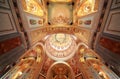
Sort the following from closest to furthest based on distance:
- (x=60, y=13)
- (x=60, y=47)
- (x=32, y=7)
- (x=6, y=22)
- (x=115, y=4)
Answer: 1. (x=115, y=4)
2. (x=6, y=22)
3. (x=32, y=7)
4. (x=60, y=13)
5. (x=60, y=47)

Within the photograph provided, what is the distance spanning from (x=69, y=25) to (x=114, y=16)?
205 inches

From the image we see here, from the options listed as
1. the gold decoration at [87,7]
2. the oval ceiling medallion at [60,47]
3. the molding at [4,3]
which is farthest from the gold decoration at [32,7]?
the oval ceiling medallion at [60,47]

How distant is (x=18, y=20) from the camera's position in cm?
576

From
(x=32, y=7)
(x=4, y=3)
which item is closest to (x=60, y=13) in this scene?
(x=32, y=7)

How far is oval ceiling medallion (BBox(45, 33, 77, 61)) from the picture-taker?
13.5 meters

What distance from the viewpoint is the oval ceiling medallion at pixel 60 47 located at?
44.1 ft

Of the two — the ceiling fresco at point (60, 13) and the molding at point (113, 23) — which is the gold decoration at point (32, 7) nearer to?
the ceiling fresco at point (60, 13)

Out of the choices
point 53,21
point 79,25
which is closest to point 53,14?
point 53,21

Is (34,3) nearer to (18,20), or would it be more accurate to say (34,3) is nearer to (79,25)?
(18,20)

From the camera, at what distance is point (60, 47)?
1503 centimetres

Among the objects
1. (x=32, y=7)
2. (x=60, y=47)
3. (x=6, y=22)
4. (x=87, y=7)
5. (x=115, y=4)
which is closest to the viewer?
(x=115, y=4)

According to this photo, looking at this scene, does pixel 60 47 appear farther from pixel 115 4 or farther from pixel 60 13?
pixel 115 4

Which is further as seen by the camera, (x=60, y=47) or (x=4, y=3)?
(x=60, y=47)

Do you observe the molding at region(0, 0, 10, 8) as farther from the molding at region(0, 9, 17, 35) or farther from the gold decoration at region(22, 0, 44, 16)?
the gold decoration at region(22, 0, 44, 16)
